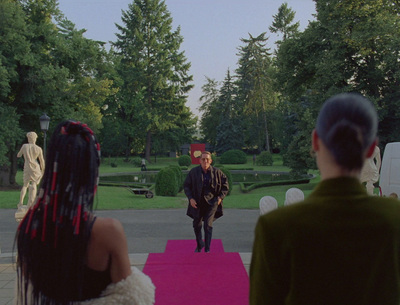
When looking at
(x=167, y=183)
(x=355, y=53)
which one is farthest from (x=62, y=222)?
(x=355, y=53)

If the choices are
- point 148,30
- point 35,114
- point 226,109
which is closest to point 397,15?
point 35,114

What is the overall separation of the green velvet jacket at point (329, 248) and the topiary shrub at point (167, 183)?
1994cm

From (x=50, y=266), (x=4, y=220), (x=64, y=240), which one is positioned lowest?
(x=4, y=220)

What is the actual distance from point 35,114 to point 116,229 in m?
26.4

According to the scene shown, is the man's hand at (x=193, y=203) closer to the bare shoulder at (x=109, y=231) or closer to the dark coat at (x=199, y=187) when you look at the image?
the dark coat at (x=199, y=187)

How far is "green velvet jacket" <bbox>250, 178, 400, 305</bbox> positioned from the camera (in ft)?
4.82

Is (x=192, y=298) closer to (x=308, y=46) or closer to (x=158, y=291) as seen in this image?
(x=158, y=291)

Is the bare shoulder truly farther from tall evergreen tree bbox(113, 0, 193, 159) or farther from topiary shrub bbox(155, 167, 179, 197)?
tall evergreen tree bbox(113, 0, 193, 159)

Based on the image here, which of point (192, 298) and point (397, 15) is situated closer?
point (192, 298)

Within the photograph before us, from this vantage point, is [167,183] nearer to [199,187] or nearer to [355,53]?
[199,187]

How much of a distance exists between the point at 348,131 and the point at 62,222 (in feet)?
4.62

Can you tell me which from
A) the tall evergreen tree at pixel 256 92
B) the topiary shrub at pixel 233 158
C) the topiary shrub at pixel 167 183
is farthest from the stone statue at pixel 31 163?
the tall evergreen tree at pixel 256 92

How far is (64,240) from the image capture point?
1961 millimetres

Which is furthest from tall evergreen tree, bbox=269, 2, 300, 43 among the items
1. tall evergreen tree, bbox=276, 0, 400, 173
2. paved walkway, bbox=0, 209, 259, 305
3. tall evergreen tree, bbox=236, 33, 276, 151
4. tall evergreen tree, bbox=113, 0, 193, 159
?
paved walkway, bbox=0, 209, 259, 305
